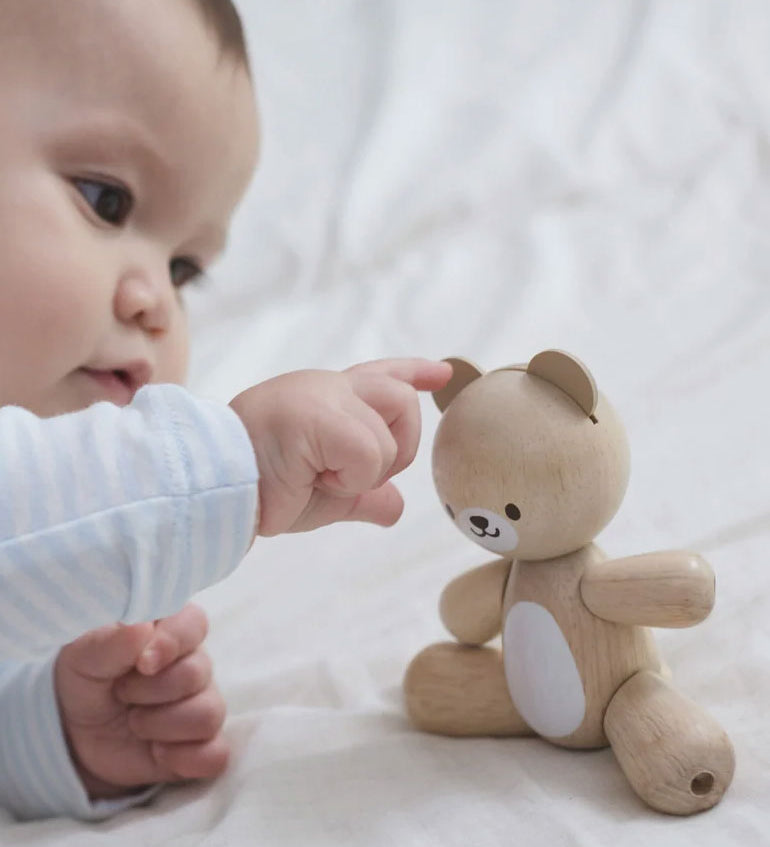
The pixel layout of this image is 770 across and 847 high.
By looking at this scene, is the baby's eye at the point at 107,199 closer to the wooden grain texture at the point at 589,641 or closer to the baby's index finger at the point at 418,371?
the baby's index finger at the point at 418,371

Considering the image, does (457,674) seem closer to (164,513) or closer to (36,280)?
(164,513)

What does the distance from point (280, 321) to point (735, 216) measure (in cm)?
58

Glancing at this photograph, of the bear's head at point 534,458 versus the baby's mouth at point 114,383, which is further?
the baby's mouth at point 114,383

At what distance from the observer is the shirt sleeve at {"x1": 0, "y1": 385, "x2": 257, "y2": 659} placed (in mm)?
495

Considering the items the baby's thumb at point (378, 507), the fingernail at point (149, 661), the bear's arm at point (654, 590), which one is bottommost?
the fingernail at point (149, 661)

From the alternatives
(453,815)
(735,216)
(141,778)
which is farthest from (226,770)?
(735,216)

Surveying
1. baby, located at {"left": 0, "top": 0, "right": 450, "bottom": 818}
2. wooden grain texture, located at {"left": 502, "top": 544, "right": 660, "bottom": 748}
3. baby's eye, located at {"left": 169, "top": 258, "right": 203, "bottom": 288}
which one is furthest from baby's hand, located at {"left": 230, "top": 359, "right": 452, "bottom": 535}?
baby's eye, located at {"left": 169, "top": 258, "right": 203, "bottom": 288}

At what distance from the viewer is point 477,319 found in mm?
1289

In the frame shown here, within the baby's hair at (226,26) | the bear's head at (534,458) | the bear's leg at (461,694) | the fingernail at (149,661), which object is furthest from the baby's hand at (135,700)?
the baby's hair at (226,26)

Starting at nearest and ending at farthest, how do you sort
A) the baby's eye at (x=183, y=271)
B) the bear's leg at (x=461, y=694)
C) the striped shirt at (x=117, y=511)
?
the striped shirt at (x=117, y=511) < the bear's leg at (x=461, y=694) < the baby's eye at (x=183, y=271)

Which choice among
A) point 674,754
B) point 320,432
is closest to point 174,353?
point 320,432

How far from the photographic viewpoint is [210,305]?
1403 millimetres

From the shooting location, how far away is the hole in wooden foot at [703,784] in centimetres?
51

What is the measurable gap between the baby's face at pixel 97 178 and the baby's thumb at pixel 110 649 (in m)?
0.15
